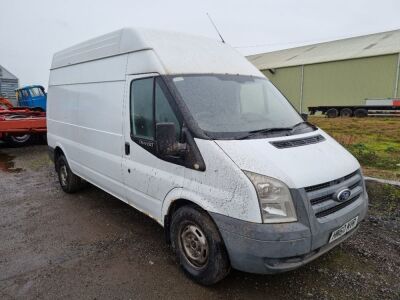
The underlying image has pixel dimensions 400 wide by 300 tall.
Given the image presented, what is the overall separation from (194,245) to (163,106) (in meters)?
1.44

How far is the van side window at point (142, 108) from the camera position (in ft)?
11.5

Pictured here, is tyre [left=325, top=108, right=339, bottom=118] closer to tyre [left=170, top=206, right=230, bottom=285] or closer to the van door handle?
the van door handle

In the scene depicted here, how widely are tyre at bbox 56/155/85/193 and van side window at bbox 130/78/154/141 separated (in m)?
2.74

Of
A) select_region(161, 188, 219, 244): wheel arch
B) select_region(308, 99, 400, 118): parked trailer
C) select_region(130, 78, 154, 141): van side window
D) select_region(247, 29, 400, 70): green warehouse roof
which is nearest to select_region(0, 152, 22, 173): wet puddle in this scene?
select_region(130, 78, 154, 141): van side window

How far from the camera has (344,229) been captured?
9.81ft

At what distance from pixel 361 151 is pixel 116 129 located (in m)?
6.05

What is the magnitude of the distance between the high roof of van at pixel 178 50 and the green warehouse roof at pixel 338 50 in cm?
2242

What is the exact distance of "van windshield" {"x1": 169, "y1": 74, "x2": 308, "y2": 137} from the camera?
10.3 ft

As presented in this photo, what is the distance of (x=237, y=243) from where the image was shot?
272 centimetres

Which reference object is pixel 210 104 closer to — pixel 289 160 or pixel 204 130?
pixel 204 130

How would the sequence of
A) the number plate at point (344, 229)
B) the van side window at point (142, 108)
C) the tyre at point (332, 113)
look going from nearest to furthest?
the number plate at point (344, 229) → the van side window at point (142, 108) → the tyre at point (332, 113)

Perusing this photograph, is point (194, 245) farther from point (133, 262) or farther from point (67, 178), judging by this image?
point (67, 178)

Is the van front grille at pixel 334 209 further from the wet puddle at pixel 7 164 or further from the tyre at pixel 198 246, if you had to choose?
the wet puddle at pixel 7 164

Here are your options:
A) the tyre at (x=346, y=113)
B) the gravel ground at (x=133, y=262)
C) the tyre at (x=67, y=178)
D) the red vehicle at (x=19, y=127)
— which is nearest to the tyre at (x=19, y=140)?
the red vehicle at (x=19, y=127)
